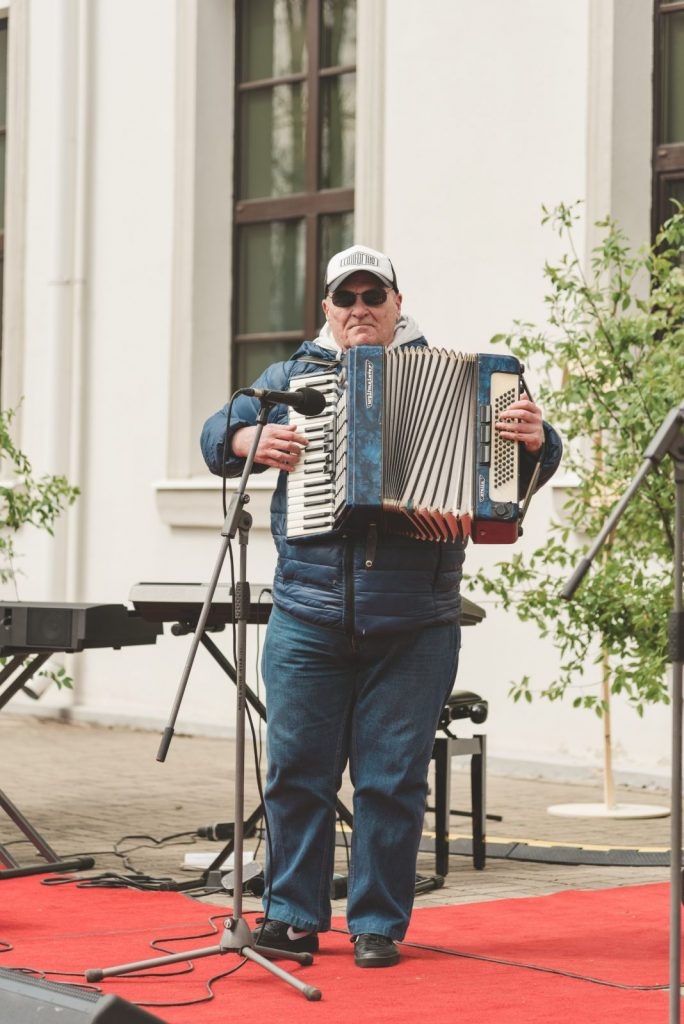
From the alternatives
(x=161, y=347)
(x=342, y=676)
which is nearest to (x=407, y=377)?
(x=342, y=676)

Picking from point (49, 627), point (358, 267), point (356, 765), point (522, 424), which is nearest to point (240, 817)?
point (356, 765)

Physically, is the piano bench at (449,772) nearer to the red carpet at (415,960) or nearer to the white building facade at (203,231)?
the red carpet at (415,960)

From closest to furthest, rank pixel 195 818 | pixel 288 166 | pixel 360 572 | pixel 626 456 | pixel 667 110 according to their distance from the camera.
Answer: pixel 360 572, pixel 626 456, pixel 195 818, pixel 667 110, pixel 288 166

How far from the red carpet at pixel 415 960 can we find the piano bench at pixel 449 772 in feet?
1.83

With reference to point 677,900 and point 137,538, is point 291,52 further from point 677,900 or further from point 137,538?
point 677,900

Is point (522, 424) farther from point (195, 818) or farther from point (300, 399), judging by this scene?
point (195, 818)

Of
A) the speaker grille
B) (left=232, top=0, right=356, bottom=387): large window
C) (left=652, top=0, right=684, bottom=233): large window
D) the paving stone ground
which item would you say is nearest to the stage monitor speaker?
the paving stone ground

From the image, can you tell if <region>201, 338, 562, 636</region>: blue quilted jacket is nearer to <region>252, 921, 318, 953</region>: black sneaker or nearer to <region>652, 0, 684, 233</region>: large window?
<region>252, 921, 318, 953</region>: black sneaker

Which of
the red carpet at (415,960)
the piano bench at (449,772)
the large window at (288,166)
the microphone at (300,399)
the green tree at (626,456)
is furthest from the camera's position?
the large window at (288,166)

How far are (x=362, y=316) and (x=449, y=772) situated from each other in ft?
6.99

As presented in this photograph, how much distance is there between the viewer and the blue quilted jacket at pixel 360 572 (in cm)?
505

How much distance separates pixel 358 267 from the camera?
16.8 ft

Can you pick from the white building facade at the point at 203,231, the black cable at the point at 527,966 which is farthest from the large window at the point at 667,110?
the black cable at the point at 527,966

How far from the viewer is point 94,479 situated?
12148 millimetres
